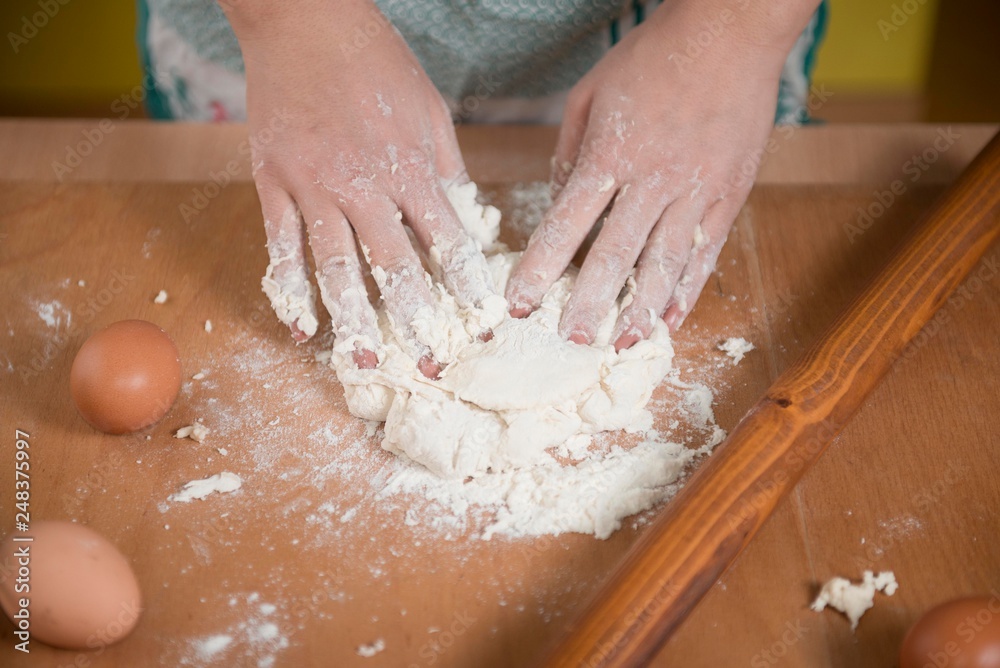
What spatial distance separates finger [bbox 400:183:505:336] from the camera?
1287 mm

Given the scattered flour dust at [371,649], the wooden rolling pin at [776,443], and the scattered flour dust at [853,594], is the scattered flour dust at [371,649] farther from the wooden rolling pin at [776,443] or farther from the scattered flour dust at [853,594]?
the scattered flour dust at [853,594]

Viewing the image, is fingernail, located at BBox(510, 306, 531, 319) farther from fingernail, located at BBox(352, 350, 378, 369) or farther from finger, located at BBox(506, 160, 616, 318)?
fingernail, located at BBox(352, 350, 378, 369)

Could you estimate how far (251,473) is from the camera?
3.94ft

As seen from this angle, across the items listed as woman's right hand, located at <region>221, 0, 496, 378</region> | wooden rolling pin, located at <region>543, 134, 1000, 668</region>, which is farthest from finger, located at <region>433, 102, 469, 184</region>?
wooden rolling pin, located at <region>543, 134, 1000, 668</region>

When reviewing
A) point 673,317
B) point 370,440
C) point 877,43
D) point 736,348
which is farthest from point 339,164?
point 877,43

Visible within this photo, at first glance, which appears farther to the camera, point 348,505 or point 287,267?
point 287,267

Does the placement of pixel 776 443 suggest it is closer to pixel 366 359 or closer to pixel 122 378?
pixel 366 359

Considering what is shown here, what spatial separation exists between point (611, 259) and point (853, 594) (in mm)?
550

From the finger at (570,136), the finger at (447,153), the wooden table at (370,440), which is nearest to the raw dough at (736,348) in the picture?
the wooden table at (370,440)

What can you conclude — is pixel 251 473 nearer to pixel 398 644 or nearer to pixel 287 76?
pixel 398 644

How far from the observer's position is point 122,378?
3.89ft

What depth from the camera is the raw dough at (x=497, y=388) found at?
1190 millimetres

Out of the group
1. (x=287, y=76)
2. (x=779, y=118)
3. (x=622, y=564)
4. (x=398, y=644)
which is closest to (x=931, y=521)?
(x=622, y=564)

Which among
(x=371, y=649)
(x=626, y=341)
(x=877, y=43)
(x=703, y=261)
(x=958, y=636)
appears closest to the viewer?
(x=958, y=636)
